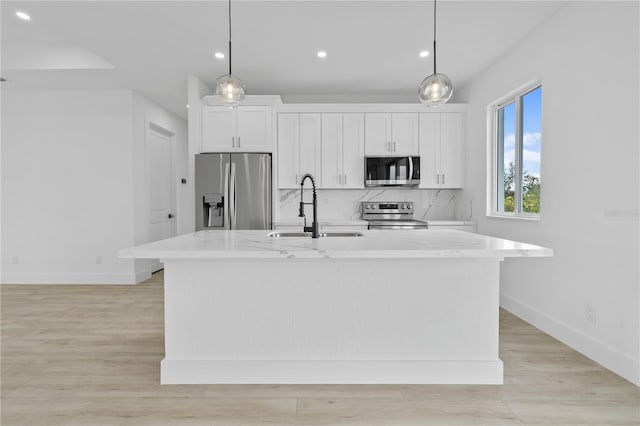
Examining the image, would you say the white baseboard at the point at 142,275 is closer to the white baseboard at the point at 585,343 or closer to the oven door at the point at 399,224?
the oven door at the point at 399,224

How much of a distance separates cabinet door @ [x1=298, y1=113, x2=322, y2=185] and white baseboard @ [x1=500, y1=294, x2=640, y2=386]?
8.96 feet

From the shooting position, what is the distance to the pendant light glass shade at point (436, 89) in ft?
7.11

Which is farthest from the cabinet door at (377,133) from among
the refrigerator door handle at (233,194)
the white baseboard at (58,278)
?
the white baseboard at (58,278)

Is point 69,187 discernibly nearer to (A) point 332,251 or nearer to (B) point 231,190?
(B) point 231,190

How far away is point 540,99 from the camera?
125 inches

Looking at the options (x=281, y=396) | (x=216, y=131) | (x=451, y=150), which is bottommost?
(x=281, y=396)

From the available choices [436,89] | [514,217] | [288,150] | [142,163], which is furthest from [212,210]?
[514,217]

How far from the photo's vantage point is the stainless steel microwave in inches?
178

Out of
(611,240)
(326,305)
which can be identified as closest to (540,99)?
(611,240)

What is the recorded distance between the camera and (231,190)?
13.8 feet

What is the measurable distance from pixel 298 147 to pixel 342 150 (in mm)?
574

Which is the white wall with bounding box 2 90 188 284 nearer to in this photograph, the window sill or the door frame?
the door frame

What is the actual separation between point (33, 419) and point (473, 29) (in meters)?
4.08

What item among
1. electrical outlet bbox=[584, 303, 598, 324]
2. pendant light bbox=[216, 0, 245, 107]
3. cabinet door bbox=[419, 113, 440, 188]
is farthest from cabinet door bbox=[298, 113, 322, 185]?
electrical outlet bbox=[584, 303, 598, 324]
